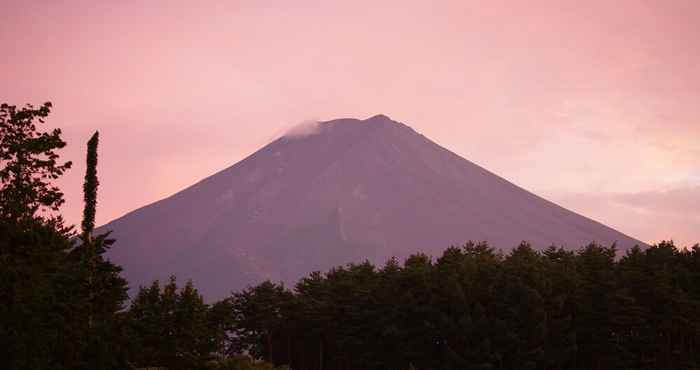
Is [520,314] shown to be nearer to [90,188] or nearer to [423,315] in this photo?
[423,315]

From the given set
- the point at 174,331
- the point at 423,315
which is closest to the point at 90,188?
the point at 174,331

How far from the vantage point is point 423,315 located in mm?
54375

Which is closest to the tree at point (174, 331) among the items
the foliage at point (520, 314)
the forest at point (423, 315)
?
the forest at point (423, 315)

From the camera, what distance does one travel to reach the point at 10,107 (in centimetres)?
2475

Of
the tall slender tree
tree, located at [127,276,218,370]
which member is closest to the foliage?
tree, located at [127,276,218,370]

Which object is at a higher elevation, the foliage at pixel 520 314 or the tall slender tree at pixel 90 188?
the tall slender tree at pixel 90 188

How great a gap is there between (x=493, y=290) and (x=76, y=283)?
3173 cm

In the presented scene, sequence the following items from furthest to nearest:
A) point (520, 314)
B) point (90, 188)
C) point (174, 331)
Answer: point (520, 314) < point (174, 331) < point (90, 188)

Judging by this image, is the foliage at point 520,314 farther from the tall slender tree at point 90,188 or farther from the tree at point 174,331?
the tall slender tree at point 90,188

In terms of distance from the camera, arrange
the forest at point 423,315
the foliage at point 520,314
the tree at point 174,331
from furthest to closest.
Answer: the foliage at point 520,314 → the tree at point 174,331 → the forest at point 423,315

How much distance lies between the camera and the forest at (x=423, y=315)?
32.2 m

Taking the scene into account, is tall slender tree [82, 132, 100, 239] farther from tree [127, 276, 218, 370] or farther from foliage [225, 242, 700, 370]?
foliage [225, 242, 700, 370]

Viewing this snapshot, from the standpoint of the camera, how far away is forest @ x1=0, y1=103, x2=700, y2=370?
32.2 meters

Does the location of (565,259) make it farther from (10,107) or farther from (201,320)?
(10,107)
